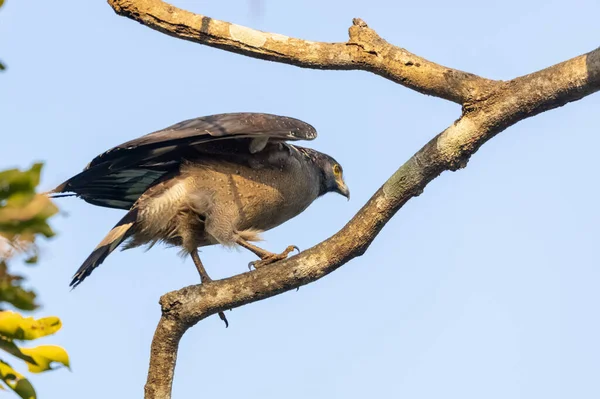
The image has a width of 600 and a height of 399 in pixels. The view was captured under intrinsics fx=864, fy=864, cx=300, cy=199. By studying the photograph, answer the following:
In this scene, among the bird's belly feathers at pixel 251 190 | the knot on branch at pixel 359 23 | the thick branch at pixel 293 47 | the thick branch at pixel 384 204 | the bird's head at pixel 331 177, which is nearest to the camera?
the thick branch at pixel 384 204

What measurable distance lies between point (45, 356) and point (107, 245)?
14.2 ft

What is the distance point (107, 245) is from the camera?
6035 mm

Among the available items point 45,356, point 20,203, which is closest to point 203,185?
point 45,356

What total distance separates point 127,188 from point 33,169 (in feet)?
18.0

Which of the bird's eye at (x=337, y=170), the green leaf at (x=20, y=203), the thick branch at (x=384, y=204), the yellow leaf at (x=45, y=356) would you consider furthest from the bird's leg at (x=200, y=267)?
the green leaf at (x=20, y=203)

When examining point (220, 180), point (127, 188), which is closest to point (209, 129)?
point (220, 180)

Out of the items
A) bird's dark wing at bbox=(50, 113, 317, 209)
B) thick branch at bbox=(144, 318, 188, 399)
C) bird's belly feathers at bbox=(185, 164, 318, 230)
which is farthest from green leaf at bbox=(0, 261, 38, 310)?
bird's belly feathers at bbox=(185, 164, 318, 230)

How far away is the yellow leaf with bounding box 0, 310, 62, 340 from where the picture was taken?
5.61 feet

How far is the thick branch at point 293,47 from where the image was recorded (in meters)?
4.74

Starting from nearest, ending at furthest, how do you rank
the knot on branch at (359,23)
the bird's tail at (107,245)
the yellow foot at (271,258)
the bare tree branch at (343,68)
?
the bare tree branch at (343,68) → the knot on branch at (359,23) → the bird's tail at (107,245) → the yellow foot at (271,258)

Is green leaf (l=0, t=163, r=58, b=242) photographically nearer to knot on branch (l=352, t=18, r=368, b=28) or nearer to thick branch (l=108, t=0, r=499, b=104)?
thick branch (l=108, t=0, r=499, b=104)

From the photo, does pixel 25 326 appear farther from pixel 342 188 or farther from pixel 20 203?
pixel 342 188

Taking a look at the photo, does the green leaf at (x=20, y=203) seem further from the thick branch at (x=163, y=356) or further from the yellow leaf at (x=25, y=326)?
the thick branch at (x=163, y=356)

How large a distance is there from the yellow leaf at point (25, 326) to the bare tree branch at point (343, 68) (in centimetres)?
290
